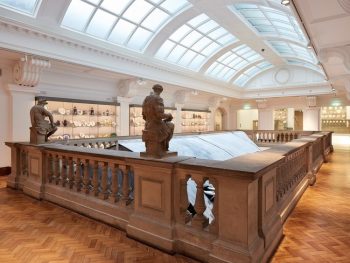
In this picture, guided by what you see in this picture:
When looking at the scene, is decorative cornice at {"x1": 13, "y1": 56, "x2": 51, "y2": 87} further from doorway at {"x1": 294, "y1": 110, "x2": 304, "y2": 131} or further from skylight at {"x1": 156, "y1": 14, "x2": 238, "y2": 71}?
doorway at {"x1": 294, "y1": 110, "x2": 304, "y2": 131}

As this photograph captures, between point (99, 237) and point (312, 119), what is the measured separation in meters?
18.4

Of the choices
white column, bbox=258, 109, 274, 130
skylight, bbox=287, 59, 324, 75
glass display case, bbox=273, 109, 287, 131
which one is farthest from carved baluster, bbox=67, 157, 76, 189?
glass display case, bbox=273, 109, 287, 131

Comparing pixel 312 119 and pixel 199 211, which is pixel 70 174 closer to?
pixel 199 211

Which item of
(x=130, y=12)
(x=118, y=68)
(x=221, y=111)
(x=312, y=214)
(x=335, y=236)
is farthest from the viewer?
(x=221, y=111)

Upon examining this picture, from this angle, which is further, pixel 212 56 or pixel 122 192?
pixel 212 56

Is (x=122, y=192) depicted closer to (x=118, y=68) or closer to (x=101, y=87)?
(x=118, y=68)

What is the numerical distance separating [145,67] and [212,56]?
16.4ft

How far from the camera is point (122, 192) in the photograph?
3.61m

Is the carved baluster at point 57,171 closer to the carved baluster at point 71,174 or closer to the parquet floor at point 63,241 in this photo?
the carved baluster at point 71,174

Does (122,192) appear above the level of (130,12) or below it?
below

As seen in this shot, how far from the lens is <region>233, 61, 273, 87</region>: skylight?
60.6ft

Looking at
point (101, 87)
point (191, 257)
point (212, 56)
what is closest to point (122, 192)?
point (191, 257)

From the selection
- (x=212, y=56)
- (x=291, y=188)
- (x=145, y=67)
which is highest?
(x=212, y=56)

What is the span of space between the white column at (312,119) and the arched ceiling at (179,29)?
219cm
